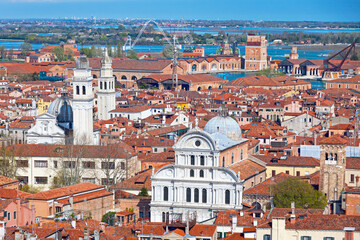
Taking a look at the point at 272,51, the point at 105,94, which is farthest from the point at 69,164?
the point at 272,51

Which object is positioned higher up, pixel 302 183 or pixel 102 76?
pixel 102 76

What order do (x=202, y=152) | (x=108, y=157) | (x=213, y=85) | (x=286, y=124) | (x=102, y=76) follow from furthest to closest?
1. (x=213, y=85)
2. (x=102, y=76)
3. (x=286, y=124)
4. (x=108, y=157)
5. (x=202, y=152)

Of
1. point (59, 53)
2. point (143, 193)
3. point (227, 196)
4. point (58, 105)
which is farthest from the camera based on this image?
point (59, 53)

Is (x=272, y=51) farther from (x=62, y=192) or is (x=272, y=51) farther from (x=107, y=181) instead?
(x=62, y=192)

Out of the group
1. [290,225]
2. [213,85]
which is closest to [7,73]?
[213,85]

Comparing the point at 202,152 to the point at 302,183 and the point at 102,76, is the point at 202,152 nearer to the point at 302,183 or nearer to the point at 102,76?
the point at 302,183

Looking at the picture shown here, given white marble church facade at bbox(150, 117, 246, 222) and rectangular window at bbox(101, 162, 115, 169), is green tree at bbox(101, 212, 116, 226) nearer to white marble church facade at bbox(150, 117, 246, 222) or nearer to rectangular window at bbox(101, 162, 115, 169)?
white marble church facade at bbox(150, 117, 246, 222)
